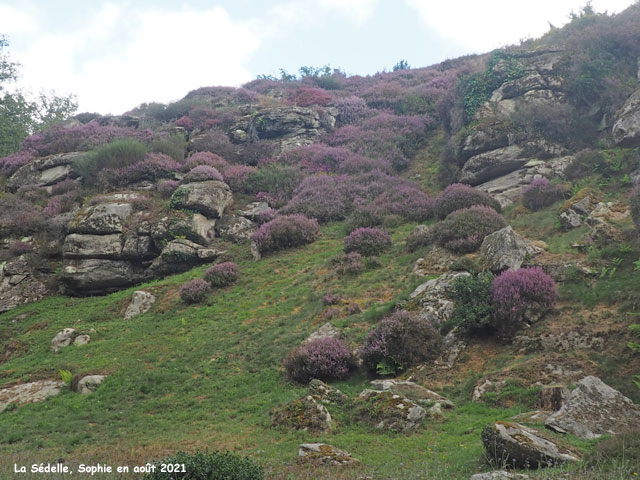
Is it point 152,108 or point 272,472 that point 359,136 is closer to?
point 152,108

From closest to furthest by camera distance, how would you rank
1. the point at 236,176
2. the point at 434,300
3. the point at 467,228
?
the point at 434,300
the point at 467,228
the point at 236,176

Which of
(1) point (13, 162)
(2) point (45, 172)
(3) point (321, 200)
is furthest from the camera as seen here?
(1) point (13, 162)

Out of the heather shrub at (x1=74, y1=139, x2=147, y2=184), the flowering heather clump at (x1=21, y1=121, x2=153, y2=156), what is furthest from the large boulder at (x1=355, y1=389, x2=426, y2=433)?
the flowering heather clump at (x1=21, y1=121, x2=153, y2=156)

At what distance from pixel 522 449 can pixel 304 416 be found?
498cm

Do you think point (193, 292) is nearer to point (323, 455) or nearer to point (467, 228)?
point (467, 228)

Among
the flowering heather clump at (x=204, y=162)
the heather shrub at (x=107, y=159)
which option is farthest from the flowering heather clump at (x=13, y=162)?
the flowering heather clump at (x=204, y=162)

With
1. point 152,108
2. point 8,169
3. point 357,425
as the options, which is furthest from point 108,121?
point 357,425

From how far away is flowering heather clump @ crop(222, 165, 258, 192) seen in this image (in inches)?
1142

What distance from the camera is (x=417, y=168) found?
3206 cm

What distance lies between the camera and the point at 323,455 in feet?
24.6

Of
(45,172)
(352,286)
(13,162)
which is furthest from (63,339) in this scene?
(13,162)

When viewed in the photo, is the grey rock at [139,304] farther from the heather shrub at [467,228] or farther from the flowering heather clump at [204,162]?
the heather shrub at [467,228]

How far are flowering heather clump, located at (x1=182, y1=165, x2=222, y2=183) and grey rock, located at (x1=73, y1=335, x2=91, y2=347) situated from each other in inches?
500

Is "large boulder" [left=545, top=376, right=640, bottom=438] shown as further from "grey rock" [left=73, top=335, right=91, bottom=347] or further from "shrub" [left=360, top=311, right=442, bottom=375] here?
"grey rock" [left=73, top=335, right=91, bottom=347]
